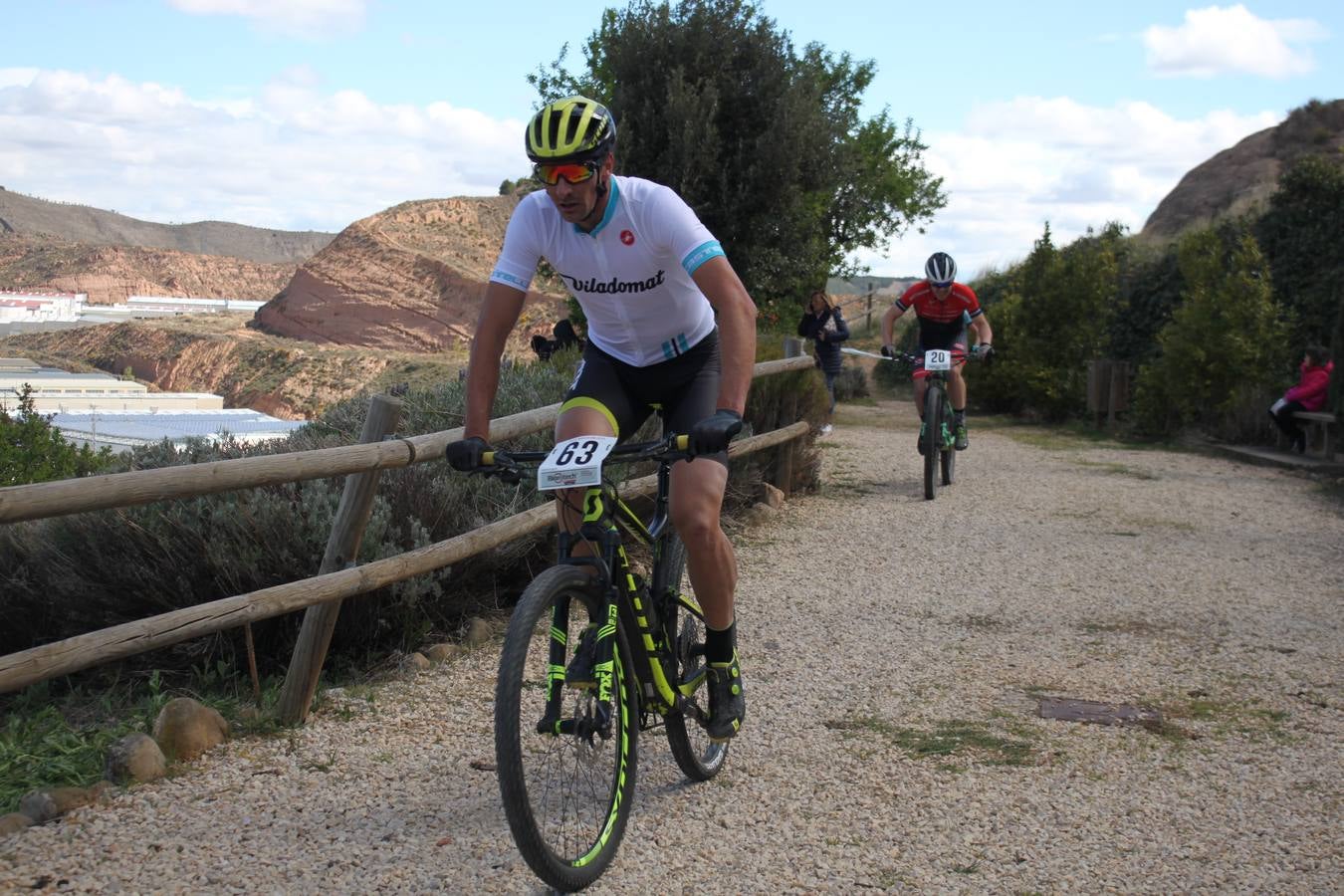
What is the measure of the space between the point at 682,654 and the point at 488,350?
1168 mm

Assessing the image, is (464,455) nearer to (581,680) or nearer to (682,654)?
(581,680)

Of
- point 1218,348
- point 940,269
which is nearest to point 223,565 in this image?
point 940,269

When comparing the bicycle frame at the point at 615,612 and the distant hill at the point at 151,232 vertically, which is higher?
the distant hill at the point at 151,232

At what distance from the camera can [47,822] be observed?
3.83m

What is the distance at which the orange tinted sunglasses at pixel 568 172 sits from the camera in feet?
12.2

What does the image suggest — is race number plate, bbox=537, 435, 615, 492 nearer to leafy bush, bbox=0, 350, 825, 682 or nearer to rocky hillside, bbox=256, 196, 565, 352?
leafy bush, bbox=0, 350, 825, 682

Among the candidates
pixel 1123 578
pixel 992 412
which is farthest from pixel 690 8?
pixel 1123 578

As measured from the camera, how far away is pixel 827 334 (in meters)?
17.4

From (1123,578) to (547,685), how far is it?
562 centimetres

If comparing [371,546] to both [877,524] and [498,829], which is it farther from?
[877,524]

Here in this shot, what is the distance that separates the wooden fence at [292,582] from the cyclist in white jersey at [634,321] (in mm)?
866

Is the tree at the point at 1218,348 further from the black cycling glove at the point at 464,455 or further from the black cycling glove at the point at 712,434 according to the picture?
the black cycling glove at the point at 464,455

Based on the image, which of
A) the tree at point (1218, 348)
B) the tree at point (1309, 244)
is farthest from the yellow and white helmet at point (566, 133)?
the tree at point (1309, 244)

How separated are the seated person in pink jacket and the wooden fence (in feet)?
38.6
